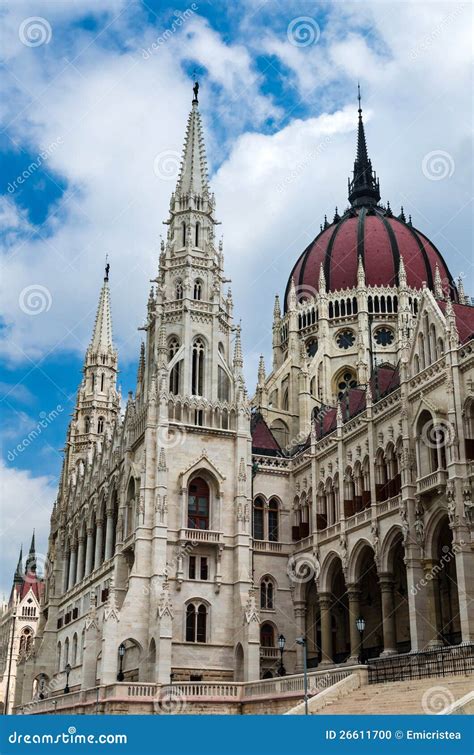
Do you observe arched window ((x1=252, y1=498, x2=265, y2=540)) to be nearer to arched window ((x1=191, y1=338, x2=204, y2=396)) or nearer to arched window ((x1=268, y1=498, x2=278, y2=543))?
arched window ((x1=268, y1=498, x2=278, y2=543))

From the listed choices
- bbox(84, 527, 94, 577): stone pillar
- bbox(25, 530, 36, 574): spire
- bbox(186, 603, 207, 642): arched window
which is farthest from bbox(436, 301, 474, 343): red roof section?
bbox(25, 530, 36, 574): spire

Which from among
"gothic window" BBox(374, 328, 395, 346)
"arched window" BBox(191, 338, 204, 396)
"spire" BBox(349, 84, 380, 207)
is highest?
"spire" BBox(349, 84, 380, 207)

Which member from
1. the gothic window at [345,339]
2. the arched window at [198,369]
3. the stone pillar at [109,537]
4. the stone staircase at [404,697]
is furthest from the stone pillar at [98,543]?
the stone staircase at [404,697]

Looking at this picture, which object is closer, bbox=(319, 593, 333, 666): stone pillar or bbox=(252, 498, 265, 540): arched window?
bbox=(319, 593, 333, 666): stone pillar

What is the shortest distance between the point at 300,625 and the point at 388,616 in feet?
31.3

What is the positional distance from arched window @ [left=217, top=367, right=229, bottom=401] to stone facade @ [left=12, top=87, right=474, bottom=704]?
92 millimetres

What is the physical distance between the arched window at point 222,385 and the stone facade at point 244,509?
0.09m

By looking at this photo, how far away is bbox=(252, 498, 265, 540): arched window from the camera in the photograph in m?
54.4

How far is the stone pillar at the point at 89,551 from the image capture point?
61.8 m

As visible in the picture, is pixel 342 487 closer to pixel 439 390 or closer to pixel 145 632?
pixel 439 390

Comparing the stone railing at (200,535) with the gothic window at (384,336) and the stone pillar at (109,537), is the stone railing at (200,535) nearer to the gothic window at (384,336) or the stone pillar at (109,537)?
the stone pillar at (109,537)

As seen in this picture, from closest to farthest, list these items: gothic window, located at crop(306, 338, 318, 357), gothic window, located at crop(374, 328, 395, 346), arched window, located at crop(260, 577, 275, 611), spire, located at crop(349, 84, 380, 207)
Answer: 1. arched window, located at crop(260, 577, 275, 611)
2. gothic window, located at crop(374, 328, 395, 346)
3. gothic window, located at crop(306, 338, 318, 357)
4. spire, located at crop(349, 84, 380, 207)

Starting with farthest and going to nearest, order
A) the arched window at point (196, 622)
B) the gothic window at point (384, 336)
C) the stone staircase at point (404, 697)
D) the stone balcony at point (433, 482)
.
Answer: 1. the gothic window at point (384, 336)
2. the arched window at point (196, 622)
3. the stone balcony at point (433, 482)
4. the stone staircase at point (404, 697)
